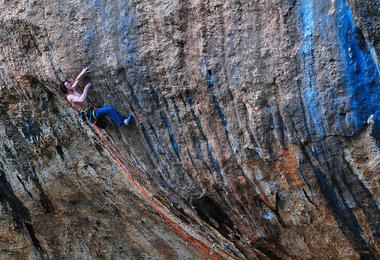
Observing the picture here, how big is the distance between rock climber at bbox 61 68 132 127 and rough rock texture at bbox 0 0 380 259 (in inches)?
3.5

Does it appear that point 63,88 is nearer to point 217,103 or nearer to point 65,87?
point 65,87

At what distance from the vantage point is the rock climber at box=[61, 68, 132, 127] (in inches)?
202

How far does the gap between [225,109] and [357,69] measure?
1295 mm

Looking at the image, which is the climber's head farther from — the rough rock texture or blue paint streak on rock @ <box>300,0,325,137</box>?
blue paint streak on rock @ <box>300,0,325,137</box>

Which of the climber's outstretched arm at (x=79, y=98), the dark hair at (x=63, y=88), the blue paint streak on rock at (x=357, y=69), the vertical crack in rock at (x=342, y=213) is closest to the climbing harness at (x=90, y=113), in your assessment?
the climber's outstretched arm at (x=79, y=98)

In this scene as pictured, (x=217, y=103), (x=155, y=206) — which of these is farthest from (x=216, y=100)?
(x=155, y=206)

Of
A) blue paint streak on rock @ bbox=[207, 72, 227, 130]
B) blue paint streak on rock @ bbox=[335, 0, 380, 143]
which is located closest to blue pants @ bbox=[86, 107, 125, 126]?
blue paint streak on rock @ bbox=[207, 72, 227, 130]

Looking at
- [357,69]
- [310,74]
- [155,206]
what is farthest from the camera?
[155,206]

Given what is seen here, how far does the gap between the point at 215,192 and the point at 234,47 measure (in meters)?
1.68

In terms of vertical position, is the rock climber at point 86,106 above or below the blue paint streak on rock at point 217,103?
below

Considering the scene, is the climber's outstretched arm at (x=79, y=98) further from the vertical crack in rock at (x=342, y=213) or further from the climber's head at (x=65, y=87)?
the vertical crack in rock at (x=342, y=213)

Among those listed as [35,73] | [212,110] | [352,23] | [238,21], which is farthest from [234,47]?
[35,73]

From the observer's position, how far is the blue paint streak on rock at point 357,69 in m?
3.63

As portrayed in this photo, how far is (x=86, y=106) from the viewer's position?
5.34m
